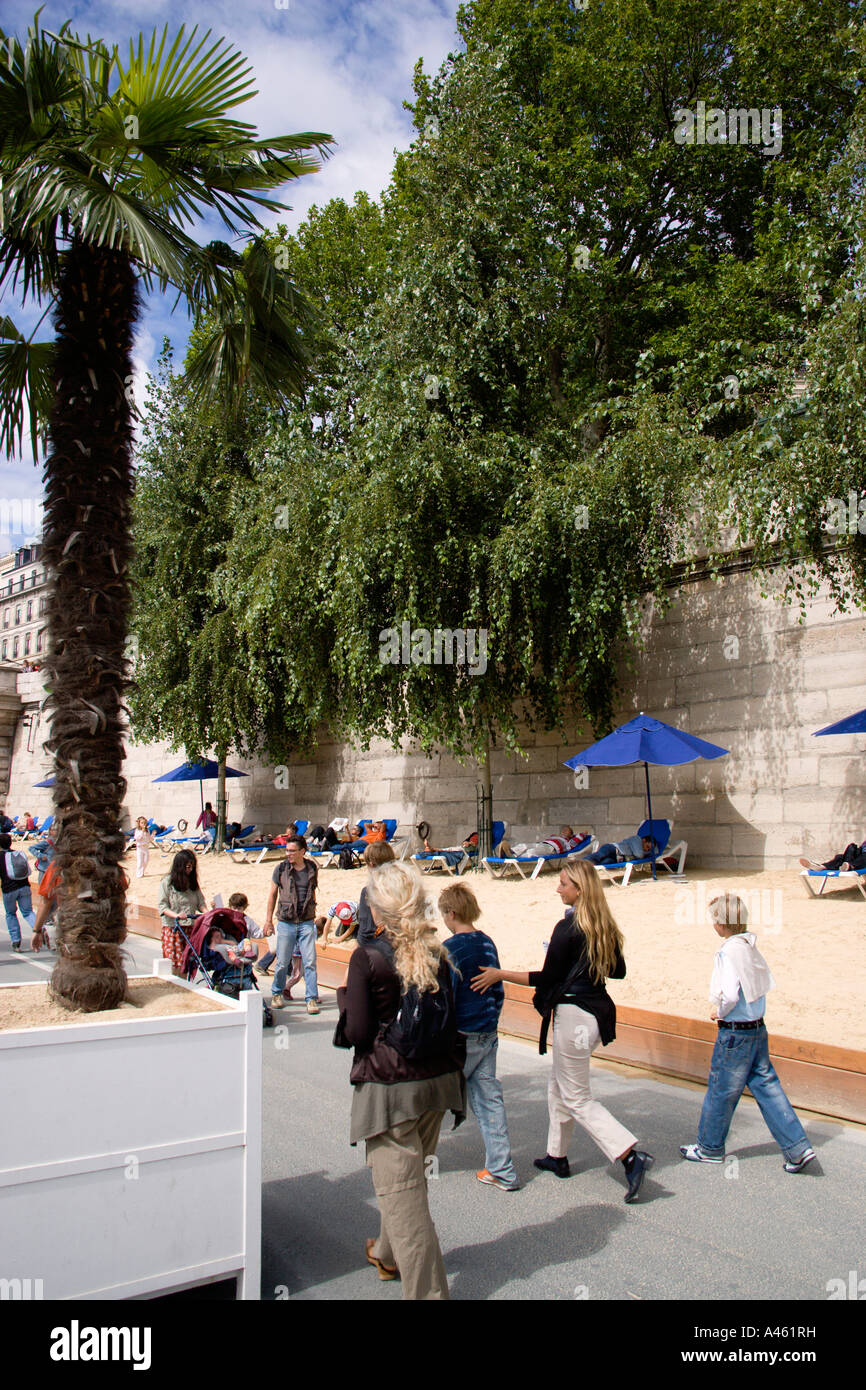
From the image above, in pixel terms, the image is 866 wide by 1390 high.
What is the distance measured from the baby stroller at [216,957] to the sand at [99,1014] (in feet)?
9.90

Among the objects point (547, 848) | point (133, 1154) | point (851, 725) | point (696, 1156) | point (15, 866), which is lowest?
point (696, 1156)

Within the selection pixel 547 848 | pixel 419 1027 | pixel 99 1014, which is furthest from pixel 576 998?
pixel 547 848

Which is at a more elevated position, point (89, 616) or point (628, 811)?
point (89, 616)

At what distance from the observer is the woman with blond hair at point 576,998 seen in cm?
504

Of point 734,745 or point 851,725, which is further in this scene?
point 734,745

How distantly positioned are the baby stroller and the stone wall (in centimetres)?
870

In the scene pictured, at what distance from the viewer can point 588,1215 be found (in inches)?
183

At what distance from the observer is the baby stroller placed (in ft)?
24.5

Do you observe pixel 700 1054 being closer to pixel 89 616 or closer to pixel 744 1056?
pixel 744 1056

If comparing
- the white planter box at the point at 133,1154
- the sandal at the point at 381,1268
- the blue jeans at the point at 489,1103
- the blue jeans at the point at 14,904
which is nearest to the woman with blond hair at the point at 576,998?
the blue jeans at the point at 489,1103

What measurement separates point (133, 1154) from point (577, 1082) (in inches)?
99.5

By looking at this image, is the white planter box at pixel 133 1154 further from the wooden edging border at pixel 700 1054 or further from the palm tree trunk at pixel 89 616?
the wooden edging border at pixel 700 1054
